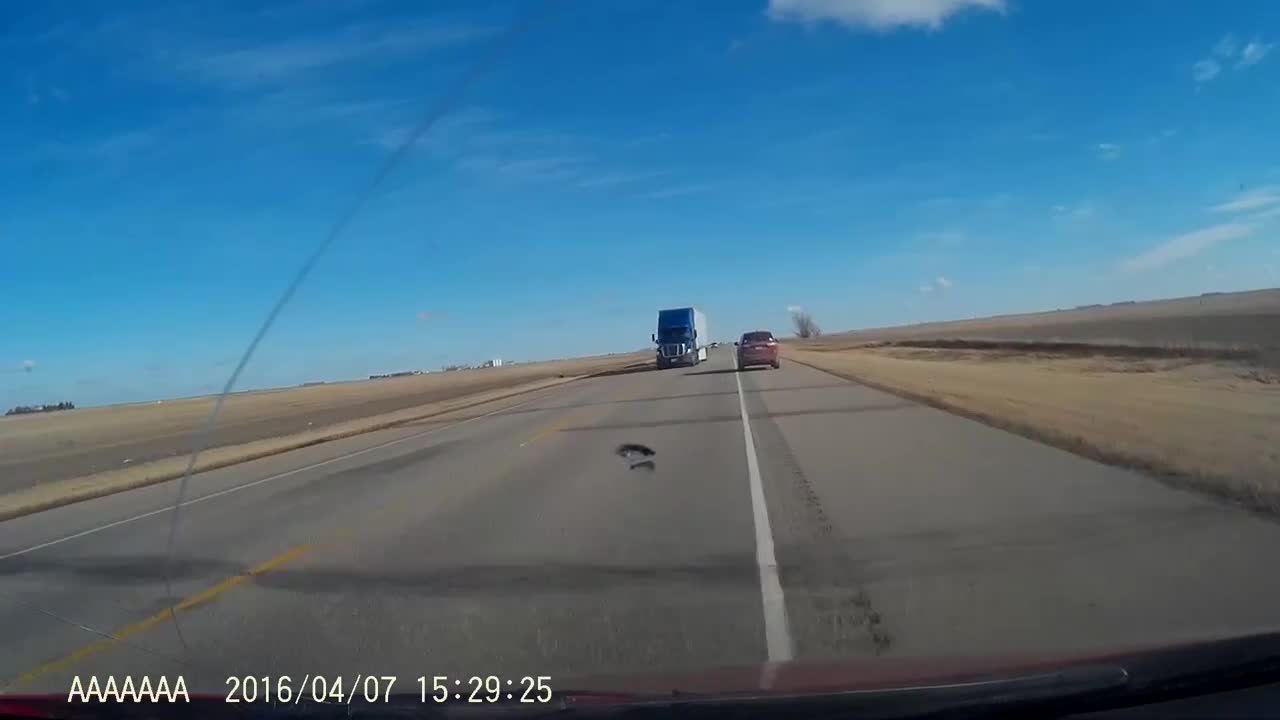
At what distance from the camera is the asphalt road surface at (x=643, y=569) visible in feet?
16.8

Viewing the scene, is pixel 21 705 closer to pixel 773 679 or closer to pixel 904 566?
pixel 773 679

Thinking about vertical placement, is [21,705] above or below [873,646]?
above

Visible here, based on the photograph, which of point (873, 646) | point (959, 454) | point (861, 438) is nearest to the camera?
point (873, 646)

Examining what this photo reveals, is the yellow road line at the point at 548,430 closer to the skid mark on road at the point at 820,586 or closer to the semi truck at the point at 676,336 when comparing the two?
the skid mark on road at the point at 820,586

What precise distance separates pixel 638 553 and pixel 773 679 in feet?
12.4

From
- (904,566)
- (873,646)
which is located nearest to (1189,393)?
(904,566)

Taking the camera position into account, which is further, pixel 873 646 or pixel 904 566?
pixel 904 566

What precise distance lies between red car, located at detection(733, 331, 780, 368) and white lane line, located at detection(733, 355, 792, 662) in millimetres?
31019

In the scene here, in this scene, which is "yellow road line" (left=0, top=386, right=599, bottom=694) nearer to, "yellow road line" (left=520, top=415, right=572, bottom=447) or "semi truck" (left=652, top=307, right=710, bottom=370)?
"yellow road line" (left=520, top=415, right=572, bottom=447)

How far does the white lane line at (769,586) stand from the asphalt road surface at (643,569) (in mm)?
28

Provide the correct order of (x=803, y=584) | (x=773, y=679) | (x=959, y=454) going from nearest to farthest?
(x=773, y=679)
(x=803, y=584)
(x=959, y=454)

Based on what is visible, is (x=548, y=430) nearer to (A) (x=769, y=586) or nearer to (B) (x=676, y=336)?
(A) (x=769, y=586)

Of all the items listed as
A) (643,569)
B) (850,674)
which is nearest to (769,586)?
(643,569)

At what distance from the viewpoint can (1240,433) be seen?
12.2 m
